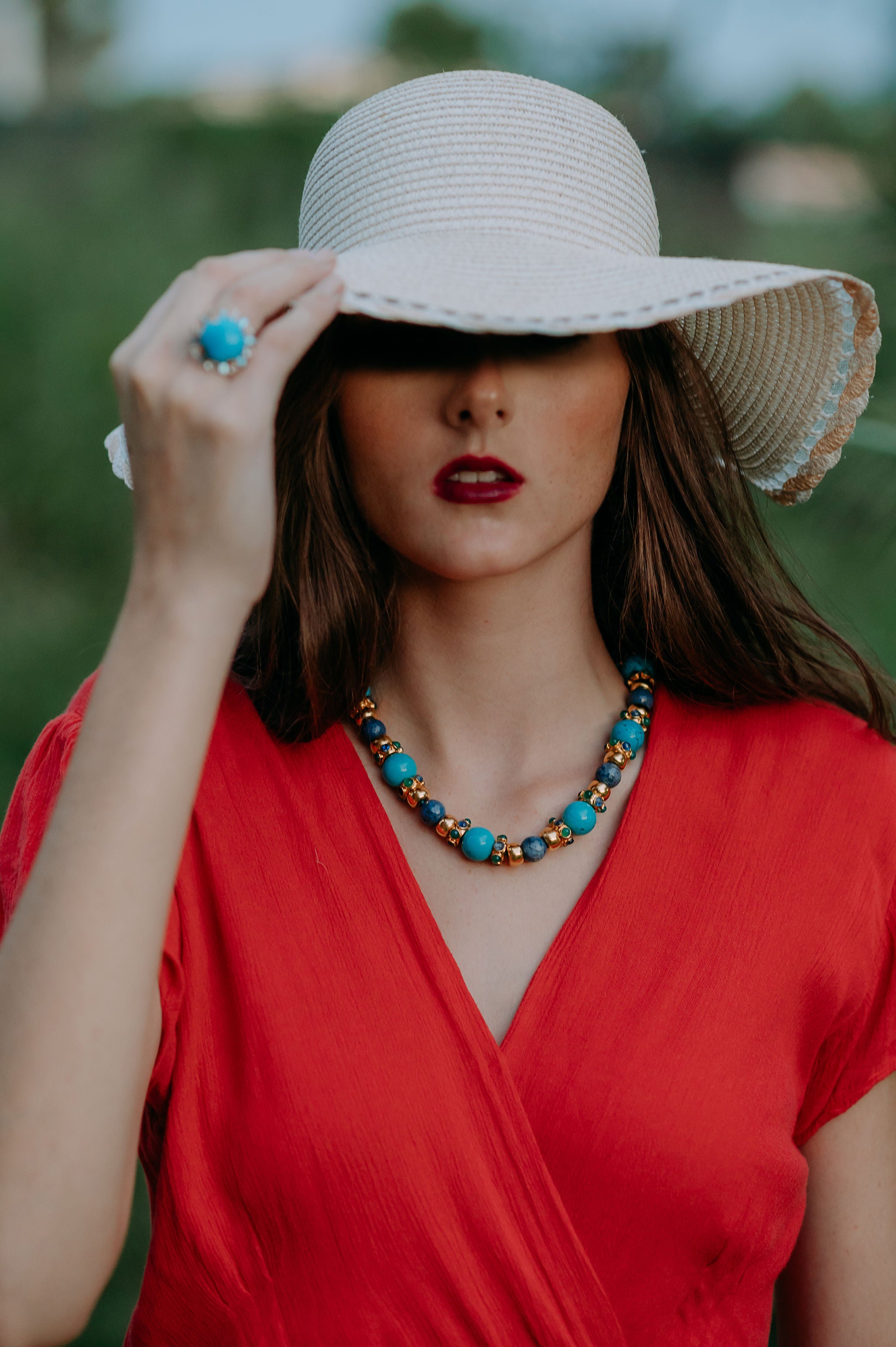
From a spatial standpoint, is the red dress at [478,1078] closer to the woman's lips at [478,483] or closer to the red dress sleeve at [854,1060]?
the red dress sleeve at [854,1060]

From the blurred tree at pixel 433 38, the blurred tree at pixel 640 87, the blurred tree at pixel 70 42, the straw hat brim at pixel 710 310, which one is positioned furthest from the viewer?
the blurred tree at pixel 70 42

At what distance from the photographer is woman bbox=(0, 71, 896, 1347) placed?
95 centimetres

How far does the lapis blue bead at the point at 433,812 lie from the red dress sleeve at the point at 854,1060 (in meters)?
0.47

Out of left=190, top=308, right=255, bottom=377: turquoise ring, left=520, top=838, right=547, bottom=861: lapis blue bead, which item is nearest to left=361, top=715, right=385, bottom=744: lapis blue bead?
left=520, top=838, right=547, bottom=861: lapis blue bead

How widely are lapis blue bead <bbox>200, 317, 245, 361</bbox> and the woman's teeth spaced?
311mm

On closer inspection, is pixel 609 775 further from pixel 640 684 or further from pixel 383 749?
pixel 383 749

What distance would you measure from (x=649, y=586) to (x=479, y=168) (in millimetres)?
513

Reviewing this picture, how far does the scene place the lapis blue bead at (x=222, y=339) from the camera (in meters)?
0.92

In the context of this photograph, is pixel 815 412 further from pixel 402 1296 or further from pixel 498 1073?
pixel 402 1296

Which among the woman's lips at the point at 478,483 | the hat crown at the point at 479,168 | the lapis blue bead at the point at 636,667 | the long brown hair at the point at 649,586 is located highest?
the hat crown at the point at 479,168

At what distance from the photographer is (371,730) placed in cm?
142

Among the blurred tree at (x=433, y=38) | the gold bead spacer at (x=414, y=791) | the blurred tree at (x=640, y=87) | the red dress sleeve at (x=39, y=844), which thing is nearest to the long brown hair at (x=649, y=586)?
the gold bead spacer at (x=414, y=791)

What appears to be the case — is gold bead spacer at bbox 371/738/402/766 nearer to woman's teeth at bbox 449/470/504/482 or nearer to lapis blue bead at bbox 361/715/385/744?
lapis blue bead at bbox 361/715/385/744

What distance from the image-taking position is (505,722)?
1419 mm
